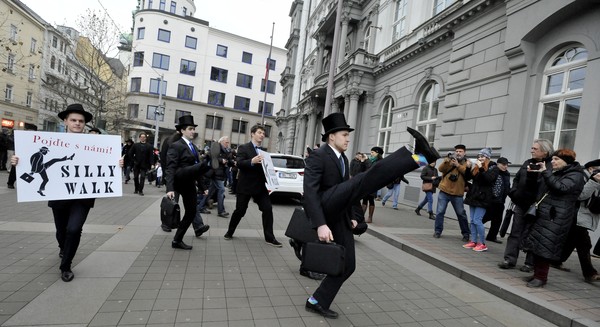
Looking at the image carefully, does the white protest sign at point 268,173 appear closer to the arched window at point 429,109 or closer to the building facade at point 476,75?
the building facade at point 476,75

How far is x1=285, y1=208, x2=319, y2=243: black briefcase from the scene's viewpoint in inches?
136

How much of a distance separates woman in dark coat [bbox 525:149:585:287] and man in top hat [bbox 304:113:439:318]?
2.65 metres

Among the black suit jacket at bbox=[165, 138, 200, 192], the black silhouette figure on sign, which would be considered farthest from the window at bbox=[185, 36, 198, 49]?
the black silhouette figure on sign

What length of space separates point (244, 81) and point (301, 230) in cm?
4831

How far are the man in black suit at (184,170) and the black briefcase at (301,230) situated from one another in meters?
1.78

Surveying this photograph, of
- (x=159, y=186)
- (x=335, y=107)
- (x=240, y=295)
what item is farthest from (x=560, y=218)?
(x=335, y=107)

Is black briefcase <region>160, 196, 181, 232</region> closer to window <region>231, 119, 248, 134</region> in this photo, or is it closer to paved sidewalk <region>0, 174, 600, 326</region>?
paved sidewalk <region>0, 174, 600, 326</region>

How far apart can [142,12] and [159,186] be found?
3885 cm

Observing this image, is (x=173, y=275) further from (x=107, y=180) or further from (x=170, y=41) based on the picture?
(x=170, y=41)

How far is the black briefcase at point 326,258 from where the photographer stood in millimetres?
2787

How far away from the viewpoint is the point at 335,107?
20391 mm

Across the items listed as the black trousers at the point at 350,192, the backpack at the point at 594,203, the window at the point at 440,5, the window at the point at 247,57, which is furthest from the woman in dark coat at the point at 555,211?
the window at the point at 247,57

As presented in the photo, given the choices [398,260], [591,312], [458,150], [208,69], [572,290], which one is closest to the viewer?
[591,312]

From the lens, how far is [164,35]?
4366 centimetres
